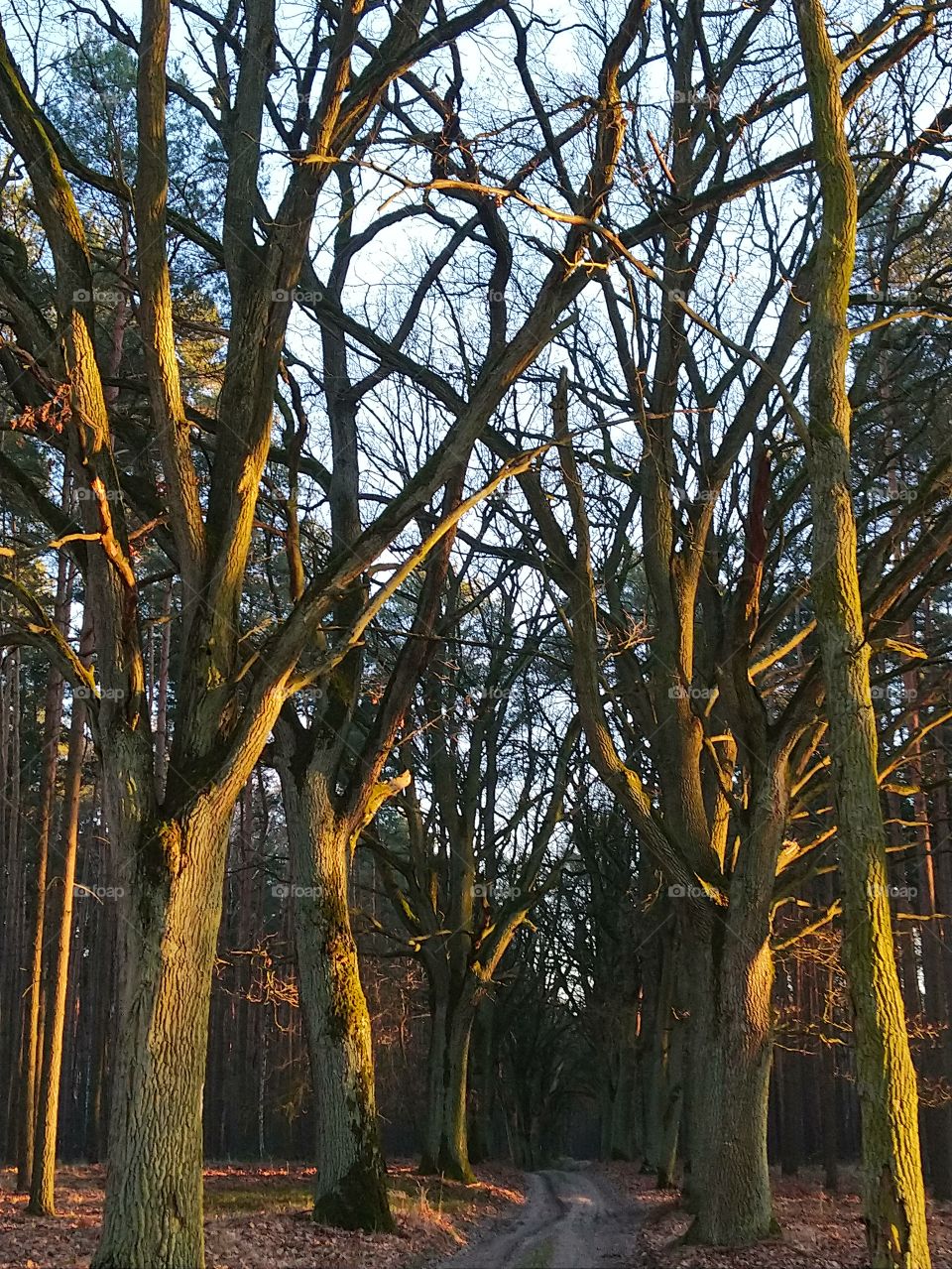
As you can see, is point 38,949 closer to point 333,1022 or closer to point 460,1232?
point 333,1022

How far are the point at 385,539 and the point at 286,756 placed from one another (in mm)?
3740

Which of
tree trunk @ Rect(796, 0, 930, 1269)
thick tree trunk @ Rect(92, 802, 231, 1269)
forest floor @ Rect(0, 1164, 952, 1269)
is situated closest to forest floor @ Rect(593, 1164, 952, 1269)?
forest floor @ Rect(0, 1164, 952, 1269)

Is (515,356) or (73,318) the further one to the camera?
(515,356)

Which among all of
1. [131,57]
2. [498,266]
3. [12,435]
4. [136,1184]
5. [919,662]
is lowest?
[136,1184]

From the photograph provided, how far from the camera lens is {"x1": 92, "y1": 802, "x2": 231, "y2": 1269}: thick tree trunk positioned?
22.1 ft

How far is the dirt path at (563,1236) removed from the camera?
10.7m

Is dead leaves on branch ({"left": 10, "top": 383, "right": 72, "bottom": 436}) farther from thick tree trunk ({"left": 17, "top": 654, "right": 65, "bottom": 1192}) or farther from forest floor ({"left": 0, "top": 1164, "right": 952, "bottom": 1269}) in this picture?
thick tree trunk ({"left": 17, "top": 654, "right": 65, "bottom": 1192})

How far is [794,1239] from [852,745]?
6.51 meters

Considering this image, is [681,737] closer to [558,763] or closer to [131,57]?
[558,763]

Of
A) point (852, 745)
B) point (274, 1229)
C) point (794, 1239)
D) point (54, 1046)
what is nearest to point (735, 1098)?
point (794, 1239)

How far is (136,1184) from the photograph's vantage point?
22.1 feet

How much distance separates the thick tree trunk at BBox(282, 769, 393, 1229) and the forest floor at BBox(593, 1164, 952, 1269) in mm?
2610

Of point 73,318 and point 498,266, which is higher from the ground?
point 498,266

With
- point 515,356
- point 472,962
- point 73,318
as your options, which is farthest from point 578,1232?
point 73,318
